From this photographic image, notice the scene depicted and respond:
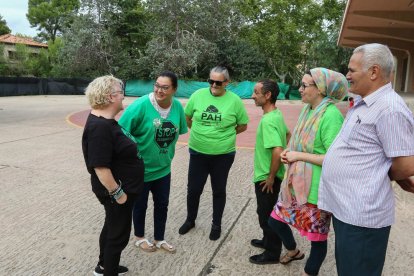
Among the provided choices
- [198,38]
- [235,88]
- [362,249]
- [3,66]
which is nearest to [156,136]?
[362,249]

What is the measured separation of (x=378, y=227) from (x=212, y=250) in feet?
6.15

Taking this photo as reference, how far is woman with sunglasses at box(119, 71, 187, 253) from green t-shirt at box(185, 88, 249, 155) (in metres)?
0.25

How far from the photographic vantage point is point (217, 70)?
11.9ft

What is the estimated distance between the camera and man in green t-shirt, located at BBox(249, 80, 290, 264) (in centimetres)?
295

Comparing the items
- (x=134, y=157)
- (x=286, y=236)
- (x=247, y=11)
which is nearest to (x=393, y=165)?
(x=286, y=236)

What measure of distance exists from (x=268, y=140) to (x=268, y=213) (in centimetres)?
66

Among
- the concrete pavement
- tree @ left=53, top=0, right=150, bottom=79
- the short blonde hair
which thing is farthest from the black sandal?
tree @ left=53, top=0, right=150, bottom=79

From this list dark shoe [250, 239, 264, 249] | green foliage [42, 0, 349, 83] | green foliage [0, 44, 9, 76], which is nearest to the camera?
dark shoe [250, 239, 264, 249]

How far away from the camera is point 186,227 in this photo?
3.88 metres

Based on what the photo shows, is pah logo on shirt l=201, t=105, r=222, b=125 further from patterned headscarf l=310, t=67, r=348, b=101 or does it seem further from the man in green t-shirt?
patterned headscarf l=310, t=67, r=348, b=101

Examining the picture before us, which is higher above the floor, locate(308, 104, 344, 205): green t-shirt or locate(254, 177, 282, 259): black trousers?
locate(308, 104, 344, 205): green t-shirt

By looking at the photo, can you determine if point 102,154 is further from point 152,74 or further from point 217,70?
point 152,74

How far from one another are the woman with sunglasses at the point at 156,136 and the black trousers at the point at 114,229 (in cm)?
61

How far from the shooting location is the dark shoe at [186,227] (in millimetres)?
3845
